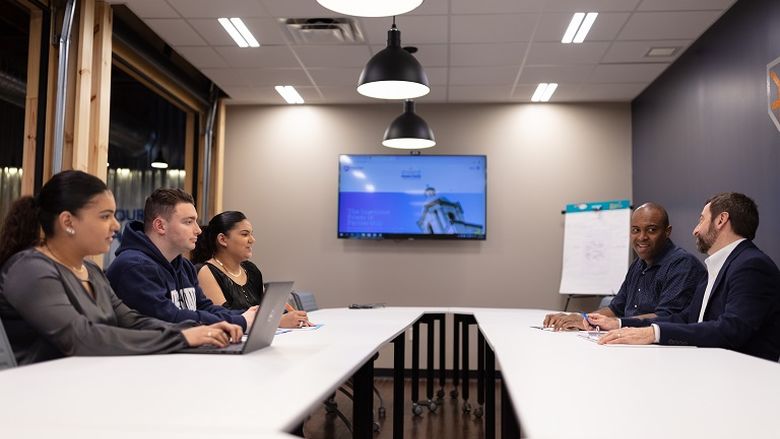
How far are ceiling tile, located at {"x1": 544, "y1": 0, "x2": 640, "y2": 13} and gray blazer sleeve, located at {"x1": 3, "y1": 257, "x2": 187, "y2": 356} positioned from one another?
3.35 m

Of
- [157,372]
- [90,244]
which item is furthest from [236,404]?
[90,244]

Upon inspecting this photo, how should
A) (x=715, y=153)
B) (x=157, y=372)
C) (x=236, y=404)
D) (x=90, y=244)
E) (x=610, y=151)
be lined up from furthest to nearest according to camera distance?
1. (x=610, y=151)
2. (x=715, y=153)
3. (x=90, y=244)
4. (x=157, y=372)
5. (x=236, y=404)

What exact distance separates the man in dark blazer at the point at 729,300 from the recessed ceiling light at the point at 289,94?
13.7 ft

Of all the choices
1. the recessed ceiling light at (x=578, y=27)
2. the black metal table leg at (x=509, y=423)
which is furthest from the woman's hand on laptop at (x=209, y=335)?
the recessed ceiling light at (x=578, y=27)

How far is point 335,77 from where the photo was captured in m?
5.75

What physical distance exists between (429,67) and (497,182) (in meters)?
1.63

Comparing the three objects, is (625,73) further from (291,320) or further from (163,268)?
(163,268)

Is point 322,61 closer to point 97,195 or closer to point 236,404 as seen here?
point 97,195

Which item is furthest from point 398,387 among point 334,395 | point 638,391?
point 638,391

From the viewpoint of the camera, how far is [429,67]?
5.45 metres

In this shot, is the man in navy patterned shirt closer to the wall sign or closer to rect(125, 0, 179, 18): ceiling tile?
the wall sign

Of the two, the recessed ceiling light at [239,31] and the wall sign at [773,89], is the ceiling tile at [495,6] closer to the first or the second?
the wall sign at [773,89]

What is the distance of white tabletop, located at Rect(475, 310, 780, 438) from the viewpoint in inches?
42.5

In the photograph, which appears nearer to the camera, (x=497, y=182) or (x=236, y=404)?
(x=236, y=404)
